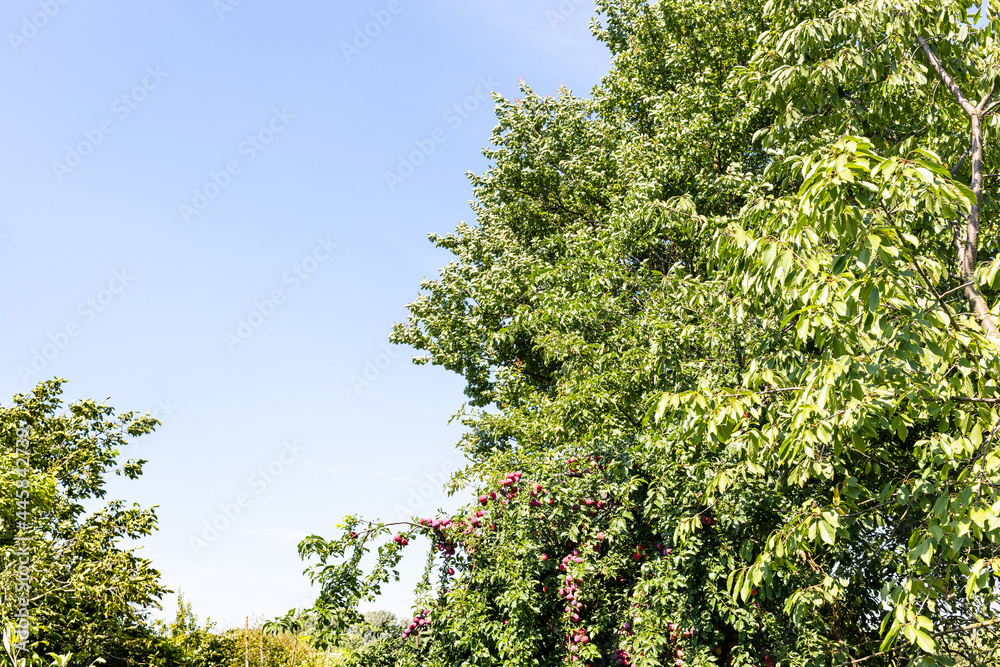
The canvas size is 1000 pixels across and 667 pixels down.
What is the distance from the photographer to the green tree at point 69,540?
14.0 meters

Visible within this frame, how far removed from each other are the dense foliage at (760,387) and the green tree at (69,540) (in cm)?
1022

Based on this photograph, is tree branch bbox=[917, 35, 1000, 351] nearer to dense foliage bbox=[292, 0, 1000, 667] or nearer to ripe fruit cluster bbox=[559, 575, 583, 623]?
dense foliage bbox=[292, 0, 1000, 667]

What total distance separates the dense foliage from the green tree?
10220mm

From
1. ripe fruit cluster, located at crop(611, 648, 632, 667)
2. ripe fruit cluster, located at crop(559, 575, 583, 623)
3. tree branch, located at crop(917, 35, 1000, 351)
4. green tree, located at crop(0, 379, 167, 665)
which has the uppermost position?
green tree, located at crop(0, 379, 167, 665)

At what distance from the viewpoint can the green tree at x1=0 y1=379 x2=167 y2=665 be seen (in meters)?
14.0

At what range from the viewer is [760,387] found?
6.14 metres

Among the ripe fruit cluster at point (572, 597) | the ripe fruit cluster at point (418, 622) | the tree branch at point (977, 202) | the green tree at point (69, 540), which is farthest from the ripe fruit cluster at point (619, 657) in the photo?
the green tree at point (69, 540)

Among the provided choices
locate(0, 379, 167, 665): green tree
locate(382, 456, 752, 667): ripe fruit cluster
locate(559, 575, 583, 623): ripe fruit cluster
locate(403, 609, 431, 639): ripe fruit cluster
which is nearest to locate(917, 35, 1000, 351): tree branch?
locate(382, 456, 752, 667): ripe fruit cluster

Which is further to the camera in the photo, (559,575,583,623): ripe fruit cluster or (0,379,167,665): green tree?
(0,379,167,665): green tree

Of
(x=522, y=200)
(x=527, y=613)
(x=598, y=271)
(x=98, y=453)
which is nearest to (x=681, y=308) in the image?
(x=598, y=271)

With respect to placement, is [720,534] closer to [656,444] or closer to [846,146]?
[656,444]

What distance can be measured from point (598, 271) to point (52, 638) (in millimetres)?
15990

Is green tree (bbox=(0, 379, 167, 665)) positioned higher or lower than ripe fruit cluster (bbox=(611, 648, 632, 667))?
higher

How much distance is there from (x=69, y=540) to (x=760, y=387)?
18640 mm
